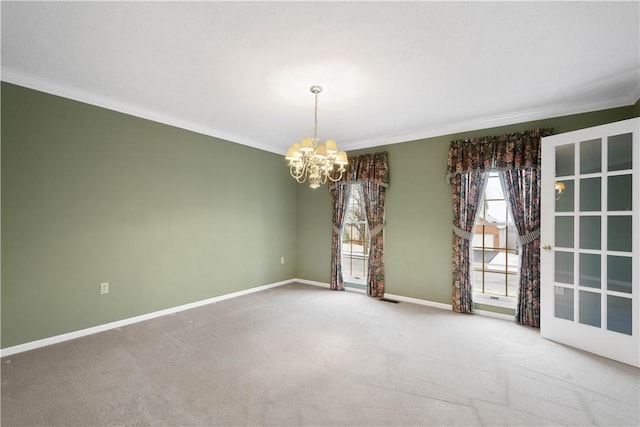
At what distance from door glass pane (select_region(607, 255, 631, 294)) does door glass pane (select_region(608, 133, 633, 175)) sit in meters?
0.88

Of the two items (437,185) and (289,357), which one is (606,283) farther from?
(289,357)

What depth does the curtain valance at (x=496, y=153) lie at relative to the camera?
12.1ft

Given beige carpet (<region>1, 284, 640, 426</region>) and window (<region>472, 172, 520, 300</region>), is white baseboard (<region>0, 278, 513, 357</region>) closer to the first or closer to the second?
beige carpet (<region>1, 284, 640, 426</region>)

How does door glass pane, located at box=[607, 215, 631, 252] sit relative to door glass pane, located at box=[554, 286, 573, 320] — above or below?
above

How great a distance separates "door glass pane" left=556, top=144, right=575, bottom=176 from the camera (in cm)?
319

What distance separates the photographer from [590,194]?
9.97ft

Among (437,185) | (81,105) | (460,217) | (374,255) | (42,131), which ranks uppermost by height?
(81,105)

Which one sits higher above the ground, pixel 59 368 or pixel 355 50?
pixel 355 50

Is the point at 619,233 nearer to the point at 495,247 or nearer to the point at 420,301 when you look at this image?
the point at 495,247

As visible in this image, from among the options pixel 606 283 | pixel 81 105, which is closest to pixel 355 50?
pixel 81 105

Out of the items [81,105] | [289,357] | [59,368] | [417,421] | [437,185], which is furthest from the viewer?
[437,185]

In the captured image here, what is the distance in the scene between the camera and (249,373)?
98.7 inches

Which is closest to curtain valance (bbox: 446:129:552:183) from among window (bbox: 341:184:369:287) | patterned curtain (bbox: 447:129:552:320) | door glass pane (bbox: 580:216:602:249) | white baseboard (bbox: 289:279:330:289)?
patterned curtain (bbox: 447:129:552:320)

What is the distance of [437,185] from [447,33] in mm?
2628
